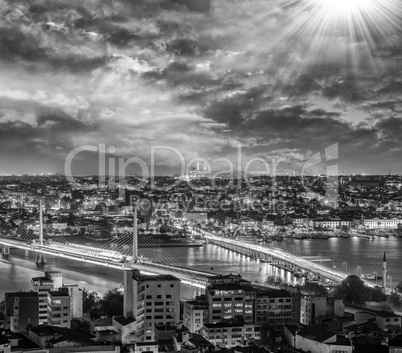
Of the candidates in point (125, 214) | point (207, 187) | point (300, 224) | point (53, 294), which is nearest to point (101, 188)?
point (207, 187)

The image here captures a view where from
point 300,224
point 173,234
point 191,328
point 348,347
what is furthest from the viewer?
→ point 300,224

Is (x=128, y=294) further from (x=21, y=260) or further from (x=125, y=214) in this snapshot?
(x=125, y=214)

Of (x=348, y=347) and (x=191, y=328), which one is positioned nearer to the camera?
(x=348, y=347)

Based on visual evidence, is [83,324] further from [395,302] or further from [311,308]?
[395,302]

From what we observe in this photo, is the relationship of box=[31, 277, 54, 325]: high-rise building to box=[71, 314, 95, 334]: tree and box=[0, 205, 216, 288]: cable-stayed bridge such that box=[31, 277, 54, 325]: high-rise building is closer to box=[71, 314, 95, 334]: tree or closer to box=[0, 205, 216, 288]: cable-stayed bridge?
box=[71, 314, 95, 334]: tree

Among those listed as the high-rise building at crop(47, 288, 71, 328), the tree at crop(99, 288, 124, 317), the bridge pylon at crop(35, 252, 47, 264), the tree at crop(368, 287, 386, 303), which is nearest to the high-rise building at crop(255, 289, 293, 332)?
the tree at crop(99, 288, 124, 317)

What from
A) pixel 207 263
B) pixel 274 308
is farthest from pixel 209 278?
pixel 207 263
